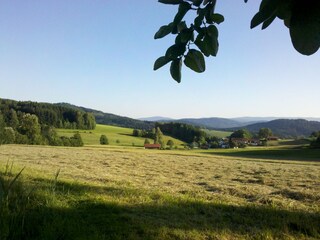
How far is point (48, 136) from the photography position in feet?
229

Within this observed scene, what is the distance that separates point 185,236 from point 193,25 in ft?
12.9

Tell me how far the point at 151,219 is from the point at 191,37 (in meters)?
4.68

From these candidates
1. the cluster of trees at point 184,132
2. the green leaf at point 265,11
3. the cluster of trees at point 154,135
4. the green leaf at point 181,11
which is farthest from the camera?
the cluster of trees at point 184,132

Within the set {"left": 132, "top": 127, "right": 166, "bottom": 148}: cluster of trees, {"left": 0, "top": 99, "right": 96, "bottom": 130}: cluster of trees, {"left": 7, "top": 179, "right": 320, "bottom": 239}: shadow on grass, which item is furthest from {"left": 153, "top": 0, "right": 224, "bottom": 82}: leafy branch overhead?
{"left": 0, "top": 99, "right": 96, "bottom": 130}: cluster of trees

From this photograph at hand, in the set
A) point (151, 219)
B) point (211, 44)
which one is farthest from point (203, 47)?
point (151, 219)

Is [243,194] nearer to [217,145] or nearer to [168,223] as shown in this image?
[168,223]

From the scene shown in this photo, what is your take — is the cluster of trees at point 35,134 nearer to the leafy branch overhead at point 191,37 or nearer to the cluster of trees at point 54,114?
the cluster of trees at point 54,114

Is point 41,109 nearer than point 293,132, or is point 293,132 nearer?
point 41,109

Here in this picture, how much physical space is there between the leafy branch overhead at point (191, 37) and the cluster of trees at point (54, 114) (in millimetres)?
96345

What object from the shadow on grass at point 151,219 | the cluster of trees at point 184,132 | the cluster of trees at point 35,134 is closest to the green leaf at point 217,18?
the shadow on grass at point 151,219

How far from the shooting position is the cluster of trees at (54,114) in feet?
317

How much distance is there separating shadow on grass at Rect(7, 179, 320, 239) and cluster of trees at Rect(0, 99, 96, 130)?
91076 mm

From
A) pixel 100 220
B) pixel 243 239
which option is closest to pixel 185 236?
pixel 243 239

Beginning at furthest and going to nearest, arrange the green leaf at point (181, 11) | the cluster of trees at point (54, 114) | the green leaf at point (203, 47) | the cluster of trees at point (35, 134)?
1. the cluster of trees at point (54, 114)
2. the cluster of trees at point (35, 134)
3. the green leaf at point (203, 47)
4. the green leaf at point (181, 11)
